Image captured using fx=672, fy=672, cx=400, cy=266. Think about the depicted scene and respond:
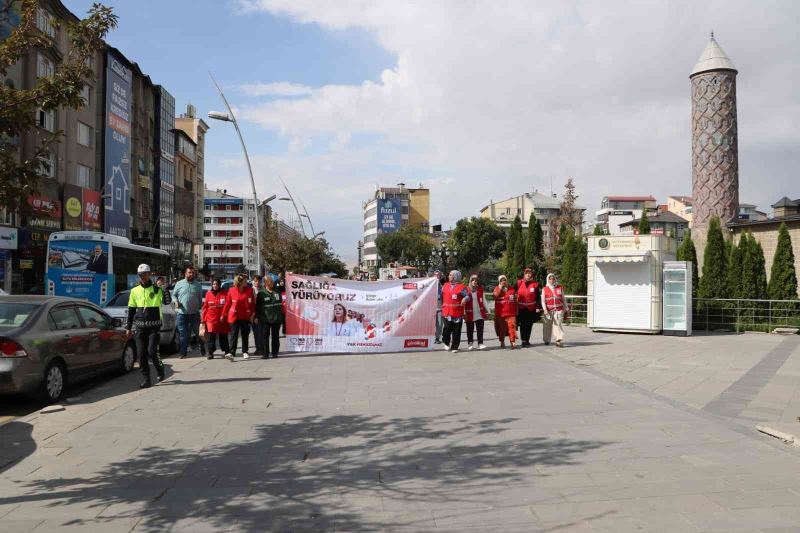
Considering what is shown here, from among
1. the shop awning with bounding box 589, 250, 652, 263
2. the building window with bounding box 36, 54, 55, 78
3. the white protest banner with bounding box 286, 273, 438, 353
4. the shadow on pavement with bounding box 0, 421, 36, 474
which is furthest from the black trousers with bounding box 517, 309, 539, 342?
the building window with bounding box 36, 54, 55, 78

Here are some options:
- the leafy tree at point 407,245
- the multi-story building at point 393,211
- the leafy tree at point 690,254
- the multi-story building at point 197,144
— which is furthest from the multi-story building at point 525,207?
the leafy tree at point 690,254

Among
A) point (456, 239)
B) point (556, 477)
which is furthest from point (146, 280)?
point (456, 239)

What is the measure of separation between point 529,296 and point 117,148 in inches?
1505

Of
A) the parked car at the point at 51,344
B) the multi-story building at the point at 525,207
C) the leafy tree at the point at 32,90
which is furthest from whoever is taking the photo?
the multi-story building at the point at 525,207

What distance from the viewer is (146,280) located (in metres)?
10.4

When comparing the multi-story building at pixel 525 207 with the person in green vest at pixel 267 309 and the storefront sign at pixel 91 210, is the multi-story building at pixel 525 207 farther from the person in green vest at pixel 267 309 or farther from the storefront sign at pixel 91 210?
the person in green vest at pixel 267 309

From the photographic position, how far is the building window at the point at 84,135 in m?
40.8

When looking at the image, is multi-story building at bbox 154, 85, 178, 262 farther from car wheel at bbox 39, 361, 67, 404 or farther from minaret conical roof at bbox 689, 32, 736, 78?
car wheel at bbox 39, 361, 67, 404

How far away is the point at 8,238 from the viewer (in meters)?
30.6

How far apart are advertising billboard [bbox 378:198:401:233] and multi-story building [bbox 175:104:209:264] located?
5685cm

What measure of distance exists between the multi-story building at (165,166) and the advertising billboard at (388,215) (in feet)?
250

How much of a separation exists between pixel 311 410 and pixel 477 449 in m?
2.71

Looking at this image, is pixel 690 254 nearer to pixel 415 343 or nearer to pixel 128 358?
pixel 415 343

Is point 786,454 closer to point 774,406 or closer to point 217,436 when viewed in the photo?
point 774,406
